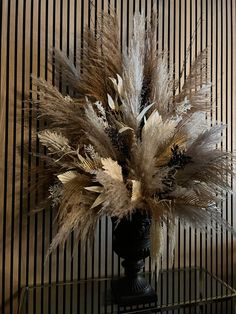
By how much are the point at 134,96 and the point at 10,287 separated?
92cm

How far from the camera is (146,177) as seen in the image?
1145mm

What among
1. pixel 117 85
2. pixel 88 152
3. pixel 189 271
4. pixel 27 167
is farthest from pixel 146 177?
pixel 189 271

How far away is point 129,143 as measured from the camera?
1.22 m

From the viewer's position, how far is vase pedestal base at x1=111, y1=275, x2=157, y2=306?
50.2 inches

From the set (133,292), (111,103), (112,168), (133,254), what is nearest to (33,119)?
(111,103)

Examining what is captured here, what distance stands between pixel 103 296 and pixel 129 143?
627 millimetres

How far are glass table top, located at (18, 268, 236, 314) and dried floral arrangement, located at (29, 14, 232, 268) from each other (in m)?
0.31

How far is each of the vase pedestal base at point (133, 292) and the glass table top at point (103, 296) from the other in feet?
0.07

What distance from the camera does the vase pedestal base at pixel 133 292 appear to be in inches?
50.2

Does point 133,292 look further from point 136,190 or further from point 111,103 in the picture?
point 111,103

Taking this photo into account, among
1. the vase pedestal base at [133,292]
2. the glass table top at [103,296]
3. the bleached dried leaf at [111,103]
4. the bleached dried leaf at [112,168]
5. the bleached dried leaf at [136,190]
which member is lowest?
the glass table top at [103,296]

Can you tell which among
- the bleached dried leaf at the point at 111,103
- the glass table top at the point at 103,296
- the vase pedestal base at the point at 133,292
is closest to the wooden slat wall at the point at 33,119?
the glass table top at the point at 103,296

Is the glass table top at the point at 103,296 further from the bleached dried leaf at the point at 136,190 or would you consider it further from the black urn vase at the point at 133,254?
the bleached dried leaf at the point at 136,190

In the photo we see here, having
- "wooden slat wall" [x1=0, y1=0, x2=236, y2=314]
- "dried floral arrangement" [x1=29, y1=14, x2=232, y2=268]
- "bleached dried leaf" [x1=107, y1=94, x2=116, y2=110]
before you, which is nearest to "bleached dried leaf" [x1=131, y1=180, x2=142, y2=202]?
"dried floral arrangement" [x1=29, y1=14, x2=232, y2=268]
